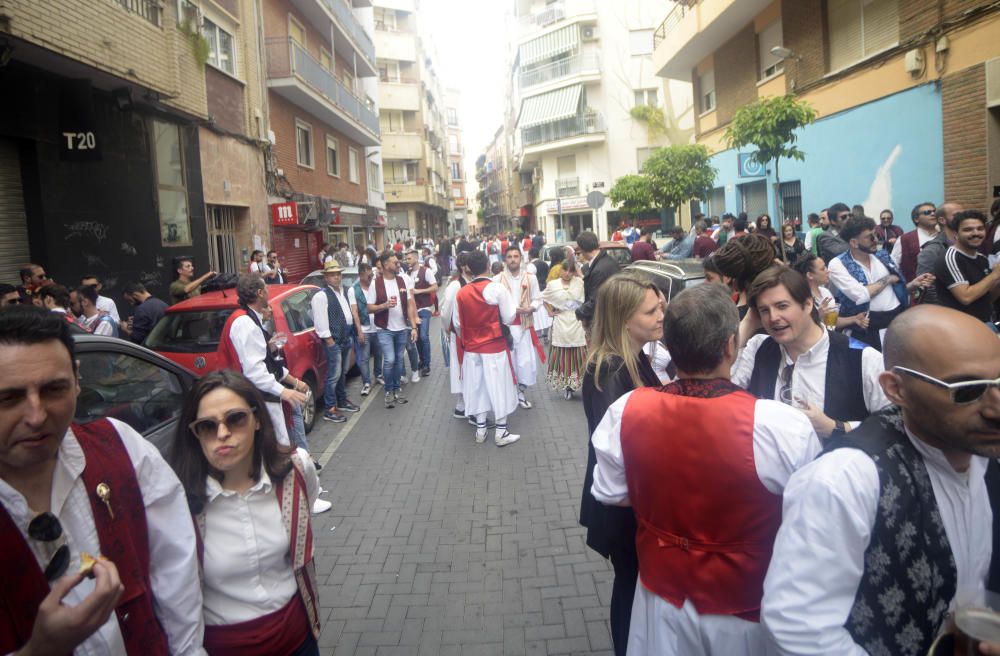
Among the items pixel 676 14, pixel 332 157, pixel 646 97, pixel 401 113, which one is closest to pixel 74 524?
pixel 332 157

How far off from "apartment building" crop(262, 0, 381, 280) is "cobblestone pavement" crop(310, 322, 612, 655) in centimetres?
1284

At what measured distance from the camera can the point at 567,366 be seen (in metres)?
8.69

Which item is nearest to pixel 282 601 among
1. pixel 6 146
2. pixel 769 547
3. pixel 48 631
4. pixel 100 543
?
pixel 100 543

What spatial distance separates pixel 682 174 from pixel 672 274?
12.3 m

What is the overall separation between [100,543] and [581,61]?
41.2 m

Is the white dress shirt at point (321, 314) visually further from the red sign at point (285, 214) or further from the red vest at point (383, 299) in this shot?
the red sign at point (285, 214)

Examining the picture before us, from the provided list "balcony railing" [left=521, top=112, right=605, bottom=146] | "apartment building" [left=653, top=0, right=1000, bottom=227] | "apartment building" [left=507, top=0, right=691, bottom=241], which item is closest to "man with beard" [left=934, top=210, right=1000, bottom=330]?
"apartment building" [left=653, top=0, right=1000, bottom=227]

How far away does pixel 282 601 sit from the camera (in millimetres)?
2344

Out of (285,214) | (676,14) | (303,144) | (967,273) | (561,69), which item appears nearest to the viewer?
(967,273)

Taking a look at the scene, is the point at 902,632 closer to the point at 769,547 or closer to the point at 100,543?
the point at 769,547

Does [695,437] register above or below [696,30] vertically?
below

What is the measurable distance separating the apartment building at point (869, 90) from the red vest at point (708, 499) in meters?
8.80

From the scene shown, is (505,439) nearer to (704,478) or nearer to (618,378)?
(618,378)

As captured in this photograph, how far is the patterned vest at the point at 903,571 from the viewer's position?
1.53 meters
